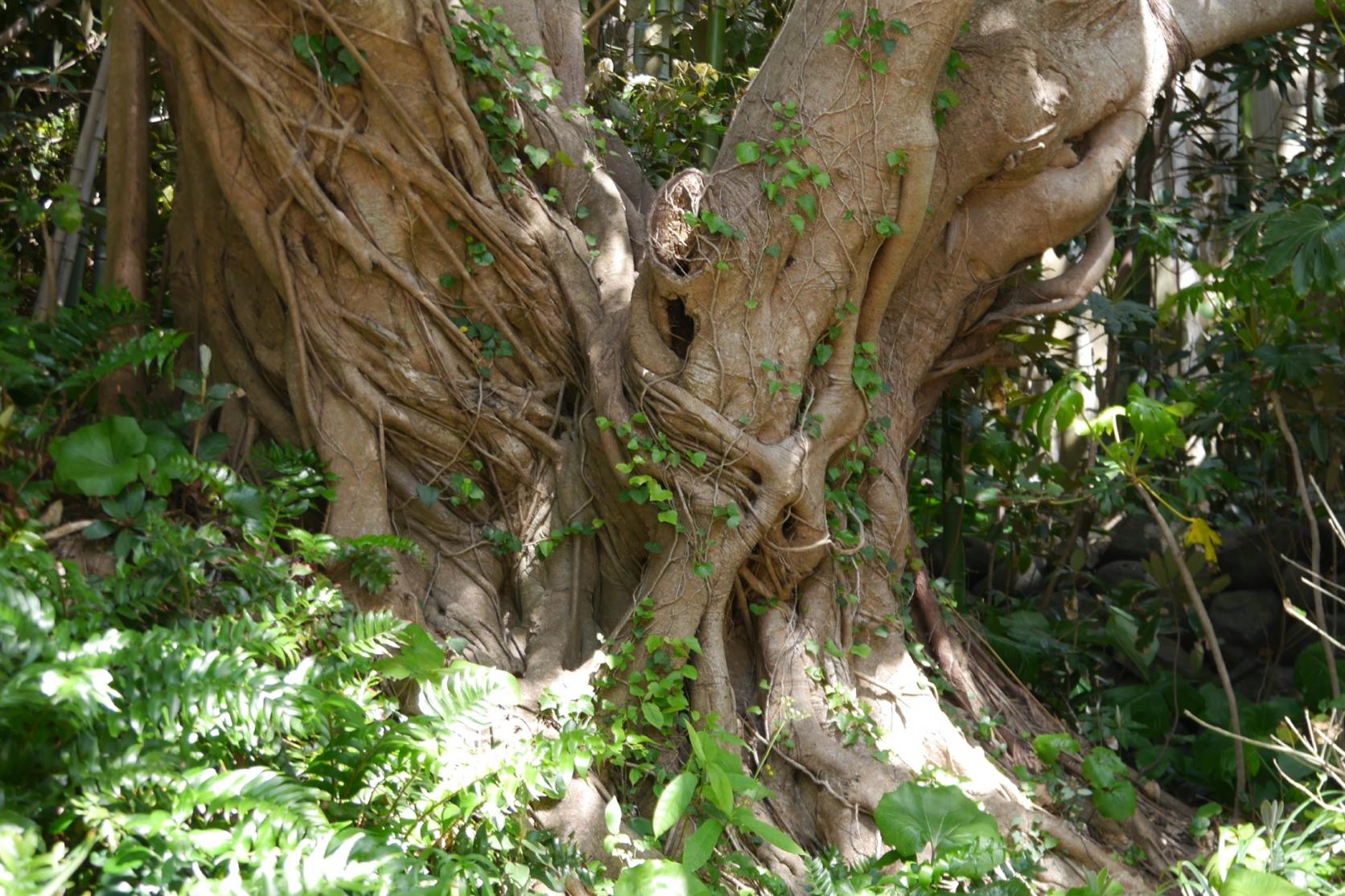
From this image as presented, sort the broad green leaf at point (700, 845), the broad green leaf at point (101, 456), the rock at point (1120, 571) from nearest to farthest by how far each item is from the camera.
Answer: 1. the broad green leaf at point (700, 845)
2. the broad green leaf at point (101, 456)
3. the rock at point (1120, 571)

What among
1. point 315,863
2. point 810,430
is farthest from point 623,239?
point 315,863

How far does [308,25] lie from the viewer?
3756 millimetres

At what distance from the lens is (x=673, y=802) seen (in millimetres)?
2844

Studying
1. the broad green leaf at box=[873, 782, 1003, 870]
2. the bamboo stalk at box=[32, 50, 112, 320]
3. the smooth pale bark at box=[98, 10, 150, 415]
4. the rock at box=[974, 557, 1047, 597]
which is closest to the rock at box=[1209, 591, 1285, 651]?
the rock at box=[974, 557, 1047, 597]

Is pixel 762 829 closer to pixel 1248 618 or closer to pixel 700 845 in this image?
pixel 700 845

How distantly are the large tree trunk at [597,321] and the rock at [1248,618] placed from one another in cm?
245

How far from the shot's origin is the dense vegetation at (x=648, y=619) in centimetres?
224

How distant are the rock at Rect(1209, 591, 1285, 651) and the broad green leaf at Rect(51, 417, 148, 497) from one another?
5516 mm

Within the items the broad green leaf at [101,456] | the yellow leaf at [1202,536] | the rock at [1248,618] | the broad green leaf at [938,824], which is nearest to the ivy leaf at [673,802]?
the broad green leaf at [938,824]

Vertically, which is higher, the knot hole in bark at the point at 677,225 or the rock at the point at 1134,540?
the knot hole in bark at the point at 677,225

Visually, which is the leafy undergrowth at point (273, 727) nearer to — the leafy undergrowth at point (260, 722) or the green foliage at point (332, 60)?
the leafy undergrowth at point (260, 722)

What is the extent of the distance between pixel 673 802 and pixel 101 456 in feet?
6.62

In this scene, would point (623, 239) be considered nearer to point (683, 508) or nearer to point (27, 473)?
point (683, 508)

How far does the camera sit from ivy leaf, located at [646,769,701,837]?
2809 mm
